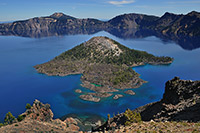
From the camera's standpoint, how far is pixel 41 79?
164 meters

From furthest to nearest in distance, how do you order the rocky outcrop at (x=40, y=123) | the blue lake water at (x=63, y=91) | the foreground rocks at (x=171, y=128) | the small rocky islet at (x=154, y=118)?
the blue lake water at (x=63, y=91) → the rocky outcrop at (x=40, y=123) → the small rocky islet at (x=154, y=118) → the foreground rocks at (x=171, y=128)

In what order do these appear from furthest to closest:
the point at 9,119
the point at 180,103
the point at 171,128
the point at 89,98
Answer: the point at 89,98 → the point at 9,119 → the point at 180,103 → the point at 171,128

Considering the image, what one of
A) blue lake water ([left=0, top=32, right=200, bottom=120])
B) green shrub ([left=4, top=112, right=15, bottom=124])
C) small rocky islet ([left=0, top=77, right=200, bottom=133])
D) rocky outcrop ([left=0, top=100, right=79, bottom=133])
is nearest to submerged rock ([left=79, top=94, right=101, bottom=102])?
blue lake water ([left=0, top=32, right=200, bottom=120])

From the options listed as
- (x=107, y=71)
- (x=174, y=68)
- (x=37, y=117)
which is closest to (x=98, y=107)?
(x=37, y=117)

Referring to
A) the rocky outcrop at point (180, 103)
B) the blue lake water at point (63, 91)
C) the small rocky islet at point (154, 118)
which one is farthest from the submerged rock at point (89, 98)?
the rocky outcrop at point (180, 103)

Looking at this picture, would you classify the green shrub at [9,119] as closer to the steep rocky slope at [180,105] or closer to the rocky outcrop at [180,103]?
the steep rocky slope at [180,105]

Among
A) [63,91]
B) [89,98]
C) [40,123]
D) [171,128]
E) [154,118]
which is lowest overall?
[63,91]

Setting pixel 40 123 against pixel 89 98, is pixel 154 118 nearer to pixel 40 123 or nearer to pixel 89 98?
pixel 40 123

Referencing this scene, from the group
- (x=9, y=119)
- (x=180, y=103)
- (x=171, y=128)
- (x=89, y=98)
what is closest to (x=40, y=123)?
(x=9, y=119)

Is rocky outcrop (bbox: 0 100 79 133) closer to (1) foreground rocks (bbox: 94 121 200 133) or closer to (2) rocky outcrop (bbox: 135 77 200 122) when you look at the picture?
(1) foreground rocks (bbox: 94 121 200 133)

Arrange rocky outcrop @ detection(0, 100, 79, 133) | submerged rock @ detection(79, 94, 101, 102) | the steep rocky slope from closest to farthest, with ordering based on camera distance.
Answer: the steep rocky slope
rocky outcrop @ detection(0, 100, 79, 133)
submerged rock @ detection(79, 94, 101, 102)

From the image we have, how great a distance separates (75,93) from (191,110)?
3863 inches

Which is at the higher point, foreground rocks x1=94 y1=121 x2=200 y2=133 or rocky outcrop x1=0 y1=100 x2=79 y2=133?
foreground rocks x1=94 y1=121 x2=200 y2=133

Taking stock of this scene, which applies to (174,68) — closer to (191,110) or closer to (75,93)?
(75,93)
